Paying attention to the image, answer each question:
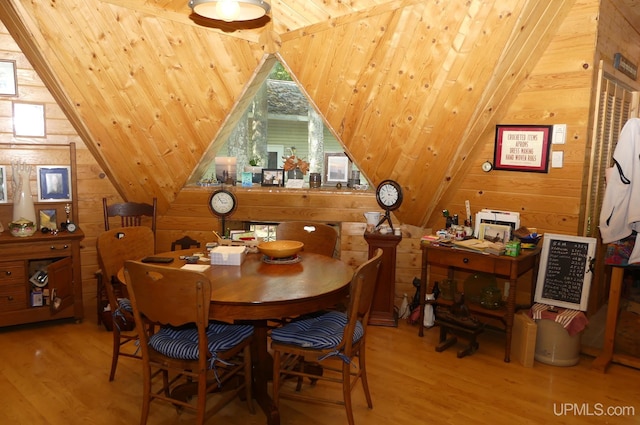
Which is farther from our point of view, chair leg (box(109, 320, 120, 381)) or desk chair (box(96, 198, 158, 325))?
desk chair (box(96, 198, 158, 325))

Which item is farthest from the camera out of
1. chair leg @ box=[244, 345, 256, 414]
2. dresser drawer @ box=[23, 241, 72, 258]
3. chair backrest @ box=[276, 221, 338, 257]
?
dresser drawer @ box=[23, 241, 72, 258]

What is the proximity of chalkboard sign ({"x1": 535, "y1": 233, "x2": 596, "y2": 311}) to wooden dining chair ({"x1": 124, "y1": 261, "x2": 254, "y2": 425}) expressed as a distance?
7.03ft

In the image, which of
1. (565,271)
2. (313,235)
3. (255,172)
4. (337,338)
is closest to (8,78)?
(255,172)

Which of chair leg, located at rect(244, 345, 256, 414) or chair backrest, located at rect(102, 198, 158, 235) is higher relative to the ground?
chair backrest, located at rect(102, 198, 158, 235)

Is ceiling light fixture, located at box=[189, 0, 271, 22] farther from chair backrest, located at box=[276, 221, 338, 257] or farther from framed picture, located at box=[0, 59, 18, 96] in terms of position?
framed picture, located at box=[0, 59, 18, 96]

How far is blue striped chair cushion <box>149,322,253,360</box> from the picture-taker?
7.20ft

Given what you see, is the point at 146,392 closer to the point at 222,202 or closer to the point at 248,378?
the point at 248,378

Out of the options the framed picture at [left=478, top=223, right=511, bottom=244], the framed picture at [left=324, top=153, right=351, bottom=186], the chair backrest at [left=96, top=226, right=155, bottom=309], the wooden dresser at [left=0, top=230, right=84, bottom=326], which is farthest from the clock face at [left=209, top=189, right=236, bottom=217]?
the framed picture at [left=478, top=223, right=511, bottom=244]

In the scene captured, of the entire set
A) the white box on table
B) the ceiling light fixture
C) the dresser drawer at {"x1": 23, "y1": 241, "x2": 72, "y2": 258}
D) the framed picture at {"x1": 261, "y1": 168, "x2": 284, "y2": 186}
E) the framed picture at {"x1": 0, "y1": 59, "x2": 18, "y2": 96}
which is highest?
the ceiling light fixture

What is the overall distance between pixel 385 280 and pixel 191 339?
75.2 inches

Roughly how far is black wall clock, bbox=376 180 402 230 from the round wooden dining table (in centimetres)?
99

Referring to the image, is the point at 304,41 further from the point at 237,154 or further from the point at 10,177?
the point at 10,177

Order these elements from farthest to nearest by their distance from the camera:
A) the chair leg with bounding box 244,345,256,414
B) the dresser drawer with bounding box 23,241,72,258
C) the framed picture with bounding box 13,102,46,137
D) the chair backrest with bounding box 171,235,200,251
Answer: the chair backrest with bounding box 171,235,200,251
the framed picture with bounding box 13,102,46,137
the dresser drawer with bounding box 23,241,72,258
the chair leg with bounding box 244,345,256,414

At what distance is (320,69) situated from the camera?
11.0 feet
